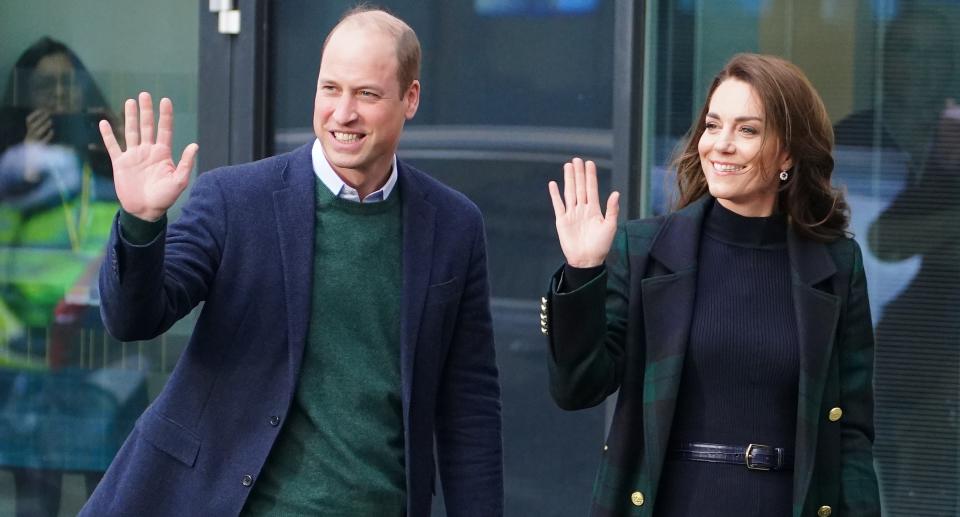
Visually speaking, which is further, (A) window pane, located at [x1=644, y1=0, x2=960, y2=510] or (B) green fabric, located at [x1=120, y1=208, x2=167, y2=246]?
(A) window pane, located at [x1=644, y1=0, x2=960, y2=510]

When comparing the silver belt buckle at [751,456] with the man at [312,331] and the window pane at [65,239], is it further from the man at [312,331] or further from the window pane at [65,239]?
the window pane at [65,239]

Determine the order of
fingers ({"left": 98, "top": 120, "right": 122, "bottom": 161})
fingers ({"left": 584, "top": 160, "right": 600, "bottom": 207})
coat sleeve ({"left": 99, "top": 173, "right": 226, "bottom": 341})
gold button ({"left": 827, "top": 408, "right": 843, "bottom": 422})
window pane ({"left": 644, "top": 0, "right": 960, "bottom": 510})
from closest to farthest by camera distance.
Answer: coat sleeve ({"left": 99, "top": 173, "right": 226, "bottom": 341}), fingers ({"left": 98, "top": 120, "right": 122, "bottom": 161}), fingers ({"left": 584, "top": 160, "right": 600, "bottom": 207}), gold button ({"left": 827, "top": 408, "right": 843, "bottom": 422}), window pane ({"left": 644, "top": 0, "right": 960, "bottom": 510})

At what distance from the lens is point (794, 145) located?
375 cm

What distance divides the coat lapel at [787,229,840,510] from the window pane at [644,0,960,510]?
71.9 inches

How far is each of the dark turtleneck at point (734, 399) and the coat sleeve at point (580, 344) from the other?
0.70 feet

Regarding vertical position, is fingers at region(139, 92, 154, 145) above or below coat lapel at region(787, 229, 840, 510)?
above

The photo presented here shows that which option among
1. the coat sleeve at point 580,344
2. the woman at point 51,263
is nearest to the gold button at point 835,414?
the coat sleeve at point 580,344

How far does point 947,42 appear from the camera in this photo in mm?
5477

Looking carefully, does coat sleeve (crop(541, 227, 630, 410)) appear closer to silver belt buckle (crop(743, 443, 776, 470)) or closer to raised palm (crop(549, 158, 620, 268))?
raised palm (crop(549, 158, 620, 268))

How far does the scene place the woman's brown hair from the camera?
369 centimetres

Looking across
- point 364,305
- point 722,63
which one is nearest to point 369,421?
point 364,305

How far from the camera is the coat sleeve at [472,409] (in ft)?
12.3

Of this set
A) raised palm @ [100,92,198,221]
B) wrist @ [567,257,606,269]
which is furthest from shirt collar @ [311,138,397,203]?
wrist @ [567,257,606,269]

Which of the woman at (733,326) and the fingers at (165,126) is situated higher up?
the fingers at (165,126)
